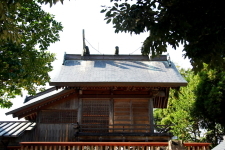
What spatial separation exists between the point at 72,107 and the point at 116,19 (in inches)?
264

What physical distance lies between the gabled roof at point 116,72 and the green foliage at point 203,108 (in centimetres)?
550

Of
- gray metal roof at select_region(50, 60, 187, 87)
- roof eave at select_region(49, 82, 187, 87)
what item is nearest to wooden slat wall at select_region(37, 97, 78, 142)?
roof eave at select_region(49, 82, 187, 87)

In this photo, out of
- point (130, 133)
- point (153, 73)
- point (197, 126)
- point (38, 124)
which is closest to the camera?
point (130, 133)

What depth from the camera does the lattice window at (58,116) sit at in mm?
11266

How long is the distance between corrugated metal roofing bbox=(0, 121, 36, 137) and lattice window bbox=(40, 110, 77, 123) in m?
0.85

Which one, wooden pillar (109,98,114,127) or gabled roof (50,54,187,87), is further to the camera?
wooden pillar (109,98,114,127)

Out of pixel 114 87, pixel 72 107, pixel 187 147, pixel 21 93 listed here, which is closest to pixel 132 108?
pixel 114 87

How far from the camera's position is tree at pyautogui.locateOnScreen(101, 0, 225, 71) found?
5.21m

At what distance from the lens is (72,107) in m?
11.4

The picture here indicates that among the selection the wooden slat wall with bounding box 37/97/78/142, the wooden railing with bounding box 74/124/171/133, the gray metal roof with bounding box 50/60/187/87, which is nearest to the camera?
the wooden railing with bounding box 74/124/171/133

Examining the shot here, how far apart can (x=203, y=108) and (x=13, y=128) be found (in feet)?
46.3

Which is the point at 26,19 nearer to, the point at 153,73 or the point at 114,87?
the point at 114,87

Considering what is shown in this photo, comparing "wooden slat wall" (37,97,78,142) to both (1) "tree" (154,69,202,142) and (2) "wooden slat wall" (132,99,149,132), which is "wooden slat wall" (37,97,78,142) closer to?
(2) "wooden slat wall" (132,99,149,132)

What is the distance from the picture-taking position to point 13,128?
11562 millimetres
